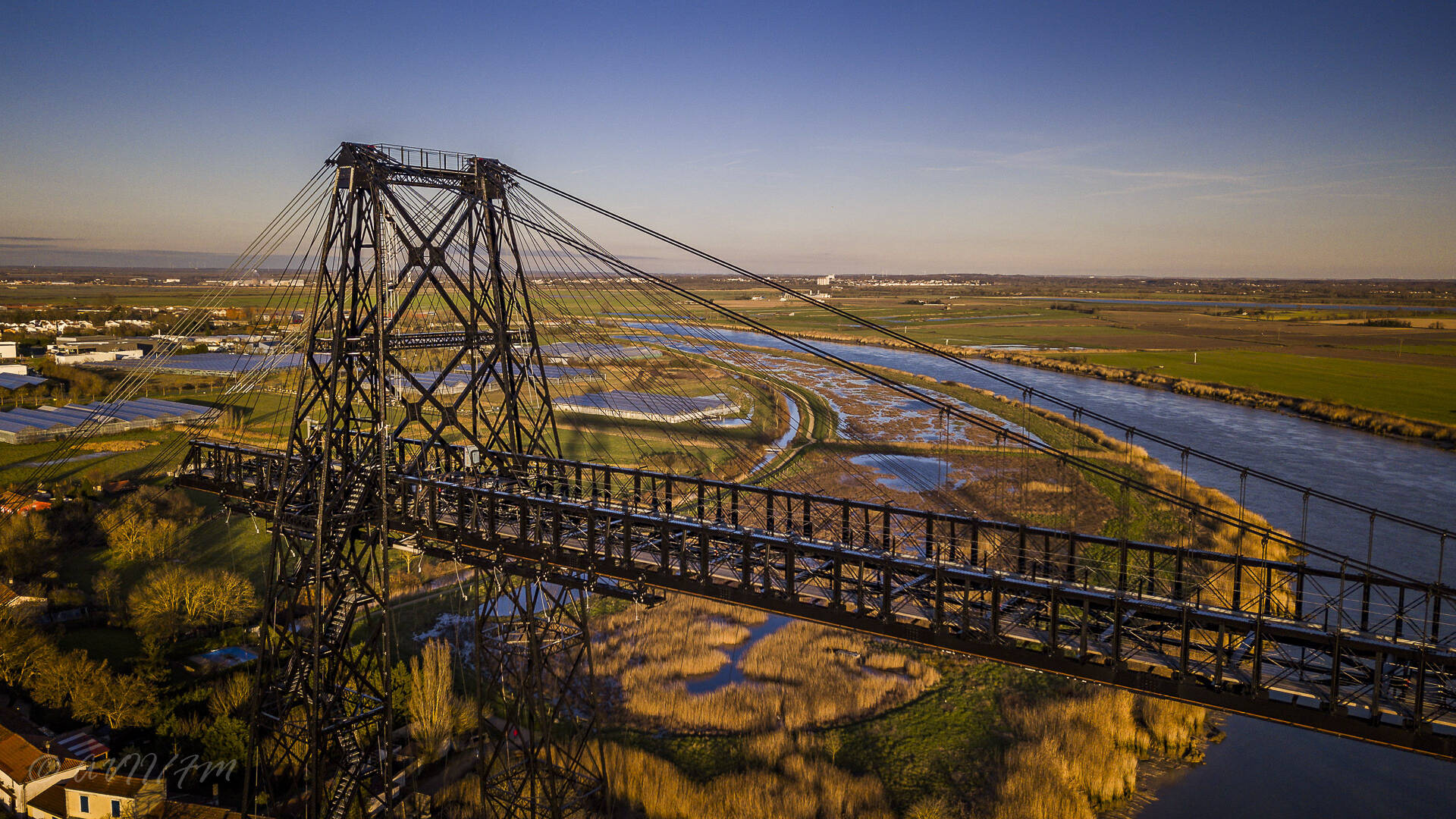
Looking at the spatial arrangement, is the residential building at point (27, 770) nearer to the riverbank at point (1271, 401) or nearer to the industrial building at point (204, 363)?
the industrial building at point (204, 363)

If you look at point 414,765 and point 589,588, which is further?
point 414,765

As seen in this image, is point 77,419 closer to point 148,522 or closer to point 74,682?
point 148,522

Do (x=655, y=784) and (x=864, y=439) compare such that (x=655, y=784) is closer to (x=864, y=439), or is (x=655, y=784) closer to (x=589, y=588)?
(x=589, y=588)

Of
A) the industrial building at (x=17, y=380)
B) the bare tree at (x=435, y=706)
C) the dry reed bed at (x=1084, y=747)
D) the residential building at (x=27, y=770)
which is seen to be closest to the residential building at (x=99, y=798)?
the residential building at (x=27, y=770)

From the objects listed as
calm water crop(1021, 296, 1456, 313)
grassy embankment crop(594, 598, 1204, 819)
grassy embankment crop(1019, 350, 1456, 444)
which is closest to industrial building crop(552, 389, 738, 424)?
grassy embankment crop(594, 598, 1204, 819)

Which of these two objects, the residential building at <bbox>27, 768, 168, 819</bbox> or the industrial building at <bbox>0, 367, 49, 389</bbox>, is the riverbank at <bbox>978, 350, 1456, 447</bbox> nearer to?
the residential building at <bbox>27, 768, 168, 819</bbox>

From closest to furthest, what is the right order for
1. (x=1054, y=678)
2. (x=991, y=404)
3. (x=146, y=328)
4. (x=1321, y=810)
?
1. (x=1321, y=810)
2. (x=1054, y=678)
3. (x=991, y=404)
4. (x=146, y=328)

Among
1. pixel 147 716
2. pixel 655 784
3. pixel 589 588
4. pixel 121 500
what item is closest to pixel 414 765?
pixel 655 784
